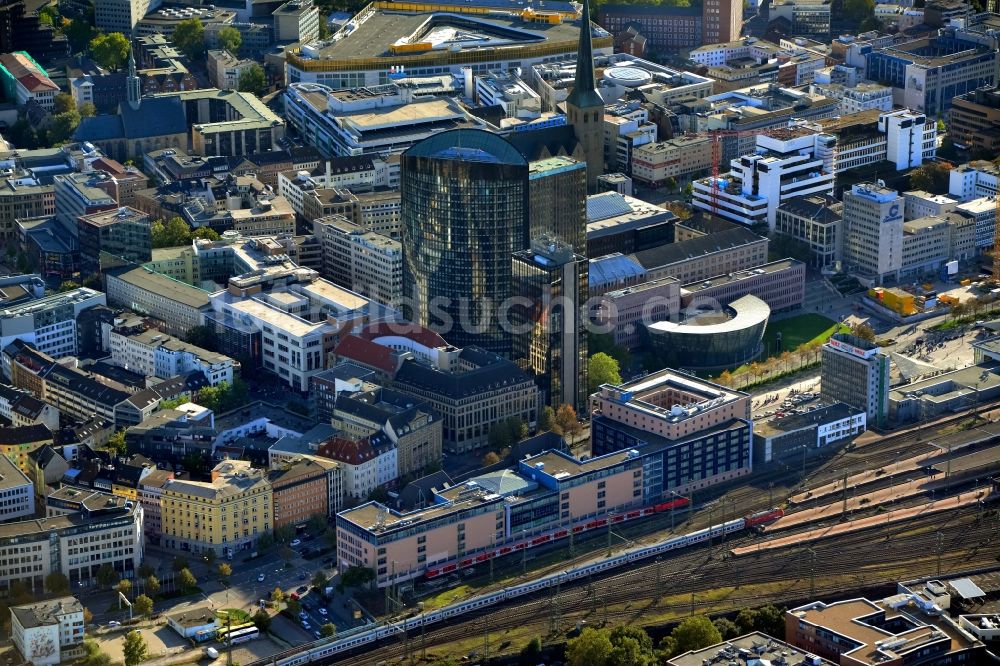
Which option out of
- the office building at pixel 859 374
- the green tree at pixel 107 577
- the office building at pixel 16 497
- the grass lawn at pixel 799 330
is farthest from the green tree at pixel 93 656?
the grass lawn at pixel 799 330

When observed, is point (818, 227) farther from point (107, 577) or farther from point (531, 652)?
point (107, 577)

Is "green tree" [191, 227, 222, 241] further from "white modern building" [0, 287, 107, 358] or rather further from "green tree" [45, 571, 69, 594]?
"green tree" [45, 571, 69, 594]

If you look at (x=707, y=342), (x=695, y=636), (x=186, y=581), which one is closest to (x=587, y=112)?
(x=707, y=342)

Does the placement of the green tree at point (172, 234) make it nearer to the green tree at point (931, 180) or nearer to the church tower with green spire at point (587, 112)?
the church tower with green spire at point (587, 112)

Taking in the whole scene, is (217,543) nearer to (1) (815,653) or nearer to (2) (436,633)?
(2) (436,633)

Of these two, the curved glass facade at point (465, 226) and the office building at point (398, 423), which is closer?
the office building at point (398, 423)
